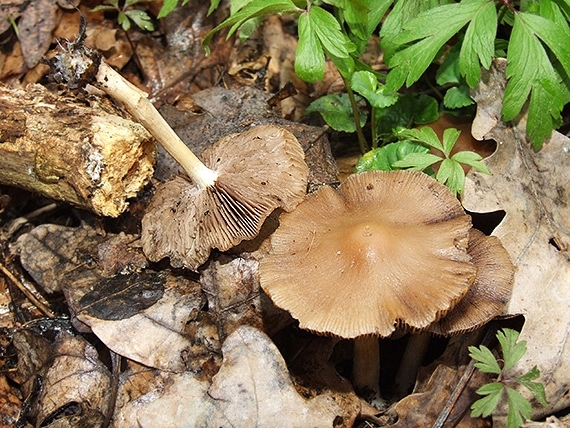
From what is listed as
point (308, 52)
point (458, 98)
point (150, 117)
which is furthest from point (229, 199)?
point (458, 98)

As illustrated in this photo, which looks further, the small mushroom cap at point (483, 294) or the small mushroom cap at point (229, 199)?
the small mushroom cap at point (229, 199)

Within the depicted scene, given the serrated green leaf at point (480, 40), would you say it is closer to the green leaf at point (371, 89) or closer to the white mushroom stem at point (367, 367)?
the green leaf at point (371, 89)

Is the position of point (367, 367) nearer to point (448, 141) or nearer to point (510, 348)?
point (510, 348)

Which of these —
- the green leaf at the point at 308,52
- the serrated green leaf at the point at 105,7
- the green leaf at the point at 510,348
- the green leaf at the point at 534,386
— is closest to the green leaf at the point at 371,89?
the green leaf at the point at 308,52

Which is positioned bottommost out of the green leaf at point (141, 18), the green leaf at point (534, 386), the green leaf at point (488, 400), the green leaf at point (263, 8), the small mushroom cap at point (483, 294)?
the green leaf at point (534, 386)

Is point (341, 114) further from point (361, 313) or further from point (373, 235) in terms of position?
point (361, 313)

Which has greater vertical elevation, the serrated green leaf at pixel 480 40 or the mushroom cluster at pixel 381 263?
the serrated green leaf at pixel 480 40
